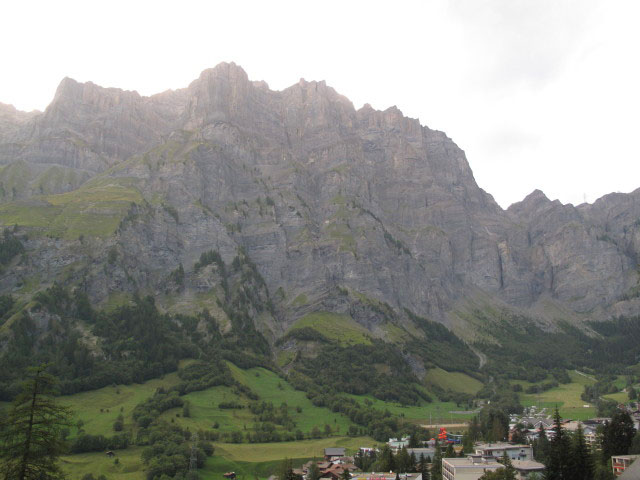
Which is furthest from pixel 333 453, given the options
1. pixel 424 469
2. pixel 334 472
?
pixel 424 469

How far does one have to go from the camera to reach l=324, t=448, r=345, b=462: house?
161500mm

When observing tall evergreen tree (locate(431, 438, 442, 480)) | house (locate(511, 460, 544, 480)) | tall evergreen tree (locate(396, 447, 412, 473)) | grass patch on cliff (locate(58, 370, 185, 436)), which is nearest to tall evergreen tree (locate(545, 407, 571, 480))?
house (locate(511, 460, 544, 480))

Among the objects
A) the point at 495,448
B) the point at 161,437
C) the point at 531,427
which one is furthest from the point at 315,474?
the point at 531,427

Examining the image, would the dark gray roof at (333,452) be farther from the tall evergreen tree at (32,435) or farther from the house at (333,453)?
the tall evergreen tree at (32,435)

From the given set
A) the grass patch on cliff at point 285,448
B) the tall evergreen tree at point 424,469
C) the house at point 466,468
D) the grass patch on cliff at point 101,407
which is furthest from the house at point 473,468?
the grass patch on cliff at point 101,407

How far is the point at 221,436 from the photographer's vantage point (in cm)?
17675

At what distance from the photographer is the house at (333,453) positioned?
16150cm

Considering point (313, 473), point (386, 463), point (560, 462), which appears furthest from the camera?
point (386, 463)

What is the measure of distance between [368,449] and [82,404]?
9227 cm

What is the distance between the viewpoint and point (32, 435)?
41562mm

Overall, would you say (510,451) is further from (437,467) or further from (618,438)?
(618,438)

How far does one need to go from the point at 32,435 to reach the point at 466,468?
85745mm

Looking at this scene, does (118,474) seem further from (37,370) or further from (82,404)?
(37,370)

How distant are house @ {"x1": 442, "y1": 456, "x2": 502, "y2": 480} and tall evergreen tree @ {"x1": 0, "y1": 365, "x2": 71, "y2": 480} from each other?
266 feet
